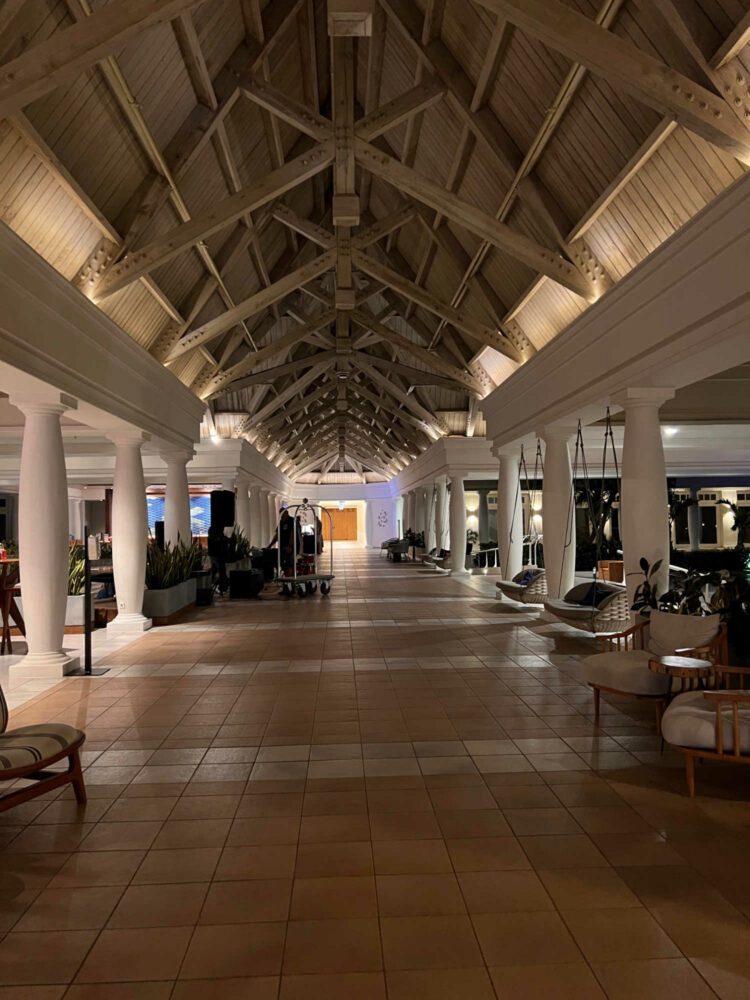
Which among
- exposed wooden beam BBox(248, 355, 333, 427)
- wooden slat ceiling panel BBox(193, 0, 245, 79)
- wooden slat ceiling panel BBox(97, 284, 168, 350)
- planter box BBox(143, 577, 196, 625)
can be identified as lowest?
planter box BBox(143, 577, 196, 625)

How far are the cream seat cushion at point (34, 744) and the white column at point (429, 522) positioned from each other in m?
23.1

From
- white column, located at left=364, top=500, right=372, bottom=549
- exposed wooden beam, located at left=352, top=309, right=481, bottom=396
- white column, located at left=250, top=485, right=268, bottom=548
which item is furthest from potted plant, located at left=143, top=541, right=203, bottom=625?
white column, located at left=364, top=500, right=372, bottom=549

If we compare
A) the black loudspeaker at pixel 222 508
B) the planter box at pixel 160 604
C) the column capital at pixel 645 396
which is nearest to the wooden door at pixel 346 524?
the black loudspeaker at pixel 222 508

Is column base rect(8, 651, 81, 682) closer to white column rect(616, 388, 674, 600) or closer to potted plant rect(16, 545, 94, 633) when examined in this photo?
potted plant rect(16, 545, 94, 633)

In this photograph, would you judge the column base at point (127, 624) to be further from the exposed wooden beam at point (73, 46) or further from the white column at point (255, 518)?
the white column at point (255, 518)

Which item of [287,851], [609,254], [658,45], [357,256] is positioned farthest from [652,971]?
[357,256]

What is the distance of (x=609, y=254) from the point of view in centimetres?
795

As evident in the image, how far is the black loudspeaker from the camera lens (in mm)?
15492

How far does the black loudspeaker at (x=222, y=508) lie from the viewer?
1549 cm

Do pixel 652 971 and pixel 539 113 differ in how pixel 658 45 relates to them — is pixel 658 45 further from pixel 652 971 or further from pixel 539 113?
pixel 652 971

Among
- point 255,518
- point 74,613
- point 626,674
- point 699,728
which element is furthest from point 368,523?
point 699,728

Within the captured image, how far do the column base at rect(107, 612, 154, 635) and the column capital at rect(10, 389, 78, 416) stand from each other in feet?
12.6

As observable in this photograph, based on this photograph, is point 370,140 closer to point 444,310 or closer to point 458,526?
point 444,310

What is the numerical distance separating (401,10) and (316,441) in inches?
1017
